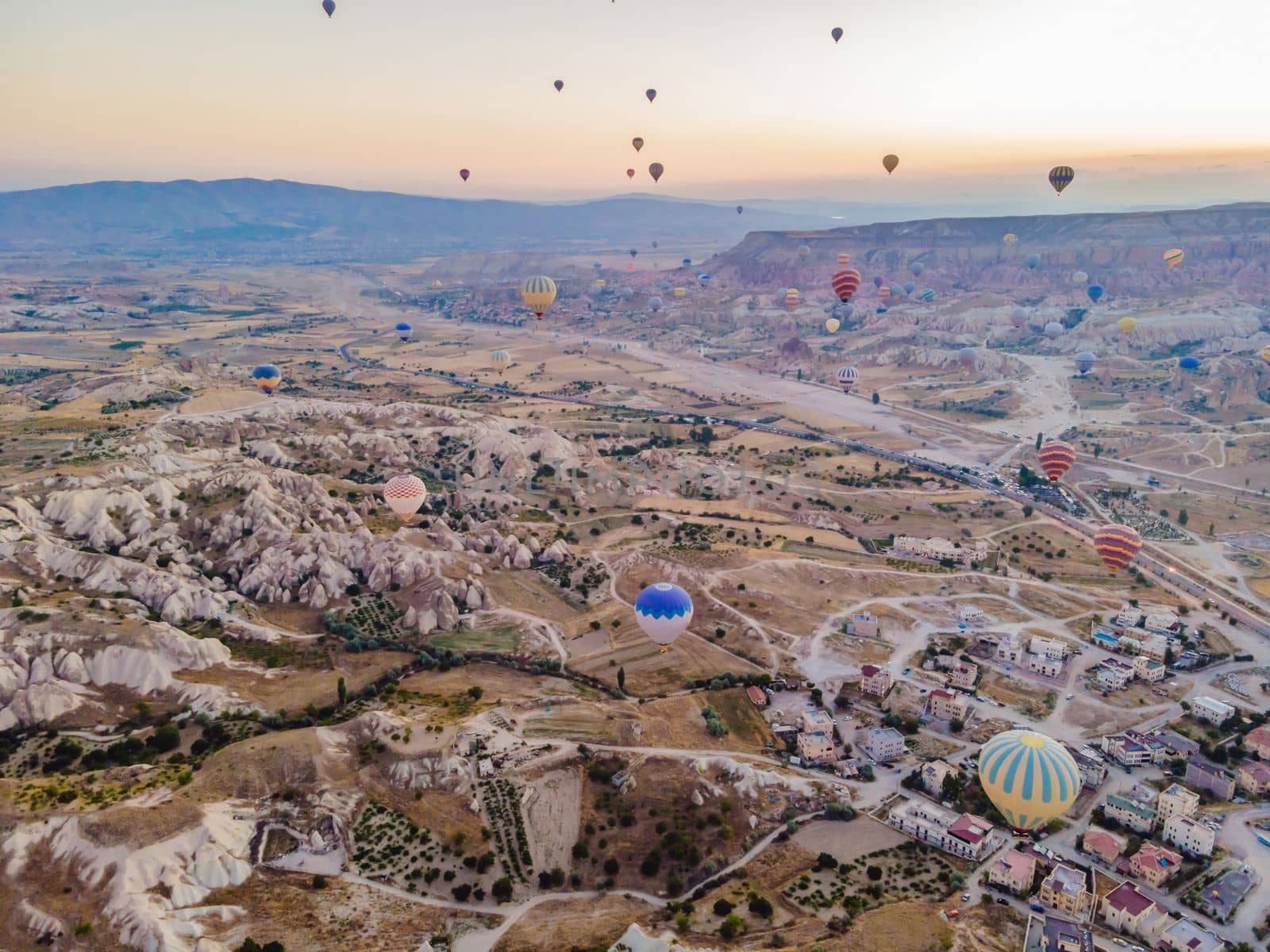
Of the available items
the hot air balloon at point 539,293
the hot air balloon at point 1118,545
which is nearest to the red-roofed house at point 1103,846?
the hot air balloon at point 1118,545

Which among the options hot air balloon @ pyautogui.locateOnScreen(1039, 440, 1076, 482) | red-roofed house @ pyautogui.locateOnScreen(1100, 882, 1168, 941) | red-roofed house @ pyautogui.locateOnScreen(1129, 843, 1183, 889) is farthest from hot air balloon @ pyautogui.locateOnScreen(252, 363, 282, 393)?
red-roofed house @ pyautogui.locateOnScreen(1100, 882, 1168, 941)

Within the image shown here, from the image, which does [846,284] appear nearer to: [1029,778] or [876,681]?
[876,681]

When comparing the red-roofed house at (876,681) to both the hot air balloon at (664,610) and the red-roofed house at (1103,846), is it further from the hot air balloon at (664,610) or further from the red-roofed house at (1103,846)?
the red-roofed house at (1103,846)

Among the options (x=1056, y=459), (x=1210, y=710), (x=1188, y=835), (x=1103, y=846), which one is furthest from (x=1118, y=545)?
(x=1103, y=846)

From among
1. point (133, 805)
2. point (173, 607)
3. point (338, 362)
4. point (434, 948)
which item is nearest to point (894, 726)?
point (434, 948)

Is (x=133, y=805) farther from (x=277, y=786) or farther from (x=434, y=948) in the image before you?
(x=434, y=948)
